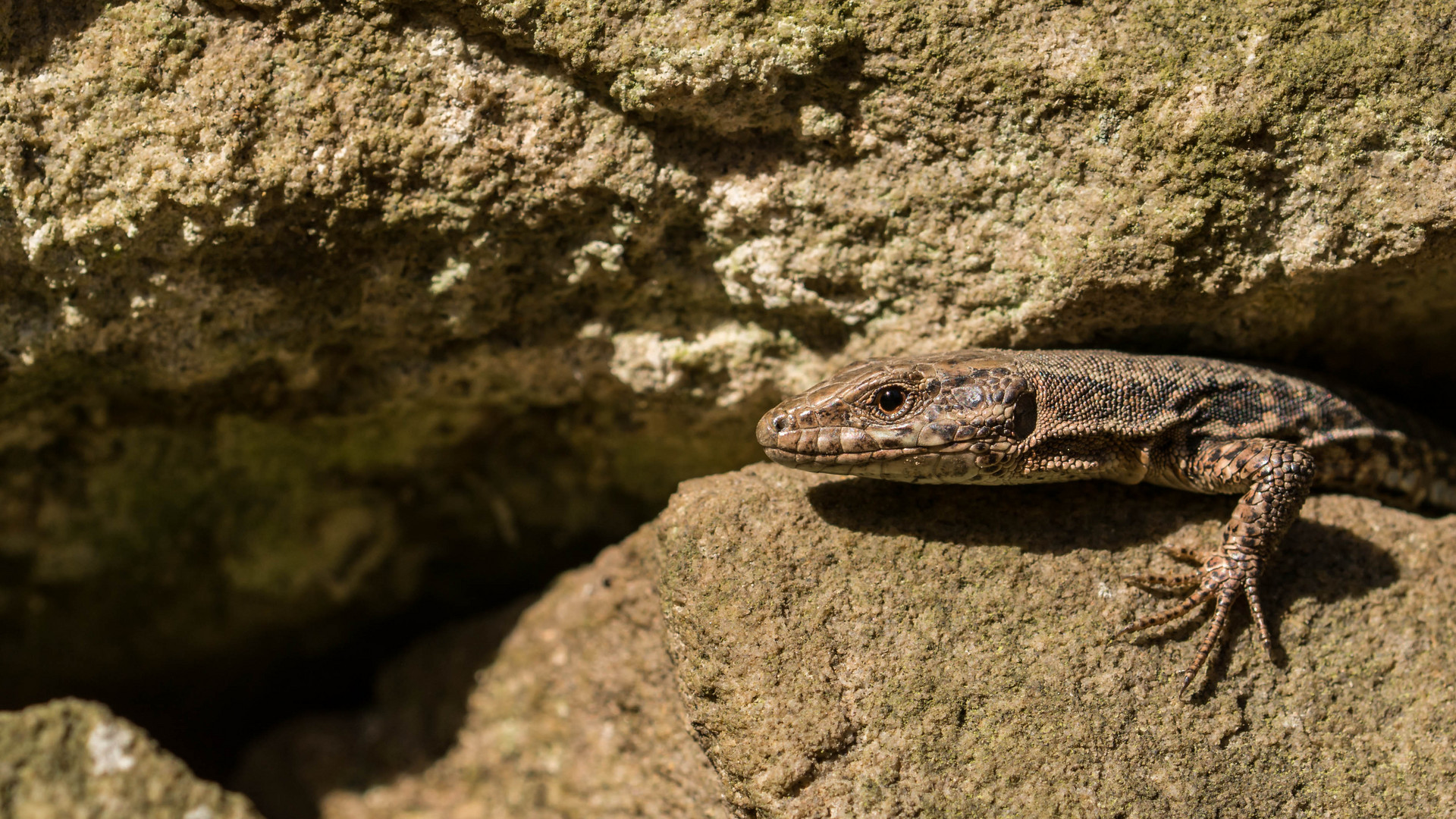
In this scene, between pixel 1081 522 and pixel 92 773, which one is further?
pixel 92 773

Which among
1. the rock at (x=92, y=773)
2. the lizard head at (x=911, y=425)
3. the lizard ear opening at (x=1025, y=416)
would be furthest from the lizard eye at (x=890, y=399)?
the rock at (x=92, y=773)

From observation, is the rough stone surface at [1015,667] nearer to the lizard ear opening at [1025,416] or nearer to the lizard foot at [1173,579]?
the lizard foot at [1173,579]

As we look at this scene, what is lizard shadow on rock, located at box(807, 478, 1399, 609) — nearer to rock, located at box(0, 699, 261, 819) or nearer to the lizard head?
the lizard head

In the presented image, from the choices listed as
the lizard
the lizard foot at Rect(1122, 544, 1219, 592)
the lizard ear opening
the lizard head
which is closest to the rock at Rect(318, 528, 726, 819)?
the lizard head

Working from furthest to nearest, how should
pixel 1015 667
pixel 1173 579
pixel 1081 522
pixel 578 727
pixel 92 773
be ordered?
1. pixel 578 727
2. pixel 92 773
3. pixel 1081 522
4. pixel 1173 579
5. pixel 1015 667

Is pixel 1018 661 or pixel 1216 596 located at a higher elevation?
pixel 1216 596

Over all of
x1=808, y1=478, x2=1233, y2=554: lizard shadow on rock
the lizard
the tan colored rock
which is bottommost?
x1=808, y1=478, x2=1233, y2=554: lizard shadow on rock

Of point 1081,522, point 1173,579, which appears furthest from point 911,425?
point 1173,579

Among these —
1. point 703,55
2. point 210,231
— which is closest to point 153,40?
point 210,231

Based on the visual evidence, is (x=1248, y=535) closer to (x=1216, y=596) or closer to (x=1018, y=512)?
(x=1216, y=596)
